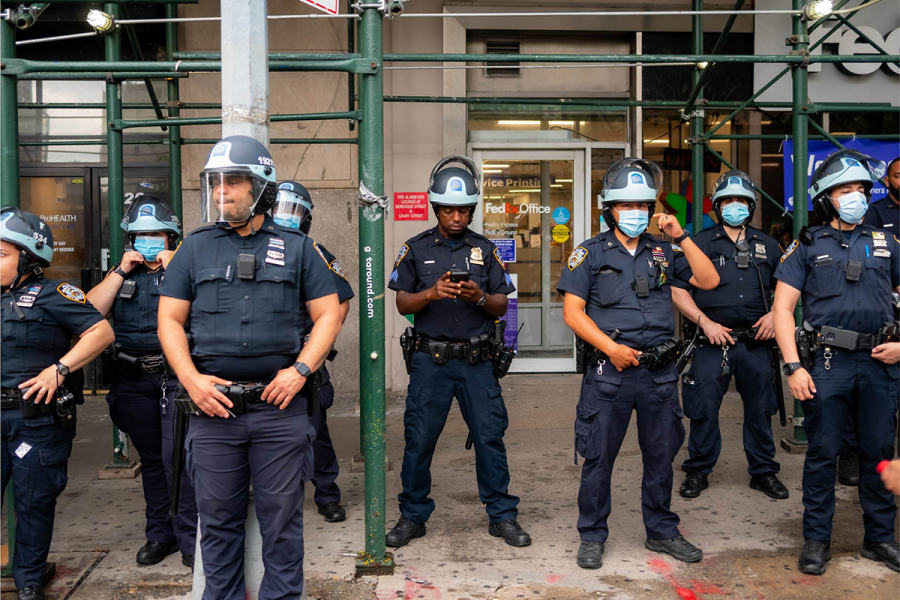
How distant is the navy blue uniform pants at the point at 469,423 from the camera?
4.61m

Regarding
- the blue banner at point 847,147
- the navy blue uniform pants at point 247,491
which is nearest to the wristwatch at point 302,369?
the navy blue uniform pants at point 247,491

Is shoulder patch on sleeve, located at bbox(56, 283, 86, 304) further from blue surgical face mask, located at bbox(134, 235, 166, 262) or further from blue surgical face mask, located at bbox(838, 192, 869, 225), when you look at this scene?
blue surgical face mask, located at bbox(838, 192, 869, 225)

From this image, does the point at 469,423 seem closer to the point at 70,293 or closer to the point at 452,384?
the point at 452,384

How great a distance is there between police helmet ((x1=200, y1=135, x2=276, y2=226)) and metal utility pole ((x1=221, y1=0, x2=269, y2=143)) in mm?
92

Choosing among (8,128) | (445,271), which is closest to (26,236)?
(8,128)

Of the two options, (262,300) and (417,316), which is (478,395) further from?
(262,300)

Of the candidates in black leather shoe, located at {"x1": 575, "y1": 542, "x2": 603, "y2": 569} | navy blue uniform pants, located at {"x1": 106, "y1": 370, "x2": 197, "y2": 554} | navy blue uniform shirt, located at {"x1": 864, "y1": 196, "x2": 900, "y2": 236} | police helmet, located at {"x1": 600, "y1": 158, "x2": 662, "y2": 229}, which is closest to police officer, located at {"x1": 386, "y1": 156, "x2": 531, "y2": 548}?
black leather shoe, located at {"x1": 575, "y1": 542, "x2": 603, "y2": 569}

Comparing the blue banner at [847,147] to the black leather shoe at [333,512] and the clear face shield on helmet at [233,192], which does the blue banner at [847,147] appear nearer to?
the black leather shoe at [333,512]

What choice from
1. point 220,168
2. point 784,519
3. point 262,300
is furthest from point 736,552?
point 220,168

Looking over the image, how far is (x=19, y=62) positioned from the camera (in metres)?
4.31

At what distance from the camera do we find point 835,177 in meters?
4.32

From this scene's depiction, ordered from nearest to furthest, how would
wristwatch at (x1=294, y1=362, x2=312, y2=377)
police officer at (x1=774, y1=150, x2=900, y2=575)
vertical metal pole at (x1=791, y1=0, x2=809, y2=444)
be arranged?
wristwatch at (x1=294, y1=362, x2=312, y2=377) < police officer at (x1=774, y1=150, x2=900, y2=575) < vertical metal pole at (x1=791, y1=0, x2=809, y2=444)

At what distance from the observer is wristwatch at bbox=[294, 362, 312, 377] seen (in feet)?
11.0

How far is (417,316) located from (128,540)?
2154mm
